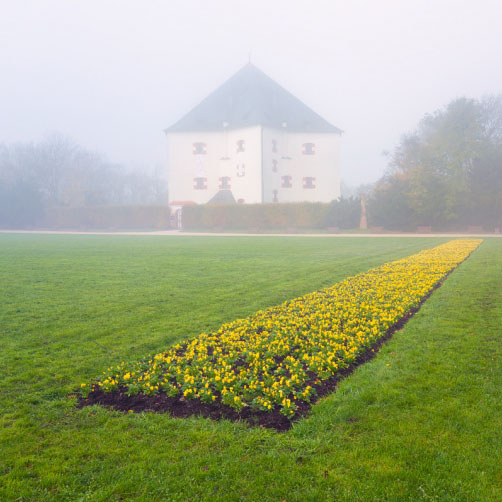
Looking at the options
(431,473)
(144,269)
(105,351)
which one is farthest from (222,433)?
(144,269)

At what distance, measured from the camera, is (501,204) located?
111 ft

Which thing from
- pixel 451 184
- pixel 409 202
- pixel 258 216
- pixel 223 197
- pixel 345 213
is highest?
pixel 451 184

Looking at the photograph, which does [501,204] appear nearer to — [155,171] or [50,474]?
[50,474]

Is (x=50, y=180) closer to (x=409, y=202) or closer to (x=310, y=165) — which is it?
(x=310, y=165)

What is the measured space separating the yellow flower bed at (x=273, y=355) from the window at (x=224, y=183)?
140 feet

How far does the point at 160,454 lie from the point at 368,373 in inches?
95.5

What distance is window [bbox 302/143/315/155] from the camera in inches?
2013

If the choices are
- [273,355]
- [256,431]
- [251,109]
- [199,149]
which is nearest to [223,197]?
[199,149]

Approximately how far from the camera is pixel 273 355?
5.07 meters

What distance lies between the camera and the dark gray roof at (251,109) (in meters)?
49.6

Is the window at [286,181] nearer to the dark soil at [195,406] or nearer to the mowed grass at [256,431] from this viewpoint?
the mowed grass at [256,431]

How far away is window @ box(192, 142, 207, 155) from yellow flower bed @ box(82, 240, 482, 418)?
44.6 metres

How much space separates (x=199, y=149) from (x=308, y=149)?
13290mm

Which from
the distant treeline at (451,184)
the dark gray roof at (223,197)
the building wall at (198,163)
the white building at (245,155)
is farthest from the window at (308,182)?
the distant treeline at (451,184)
